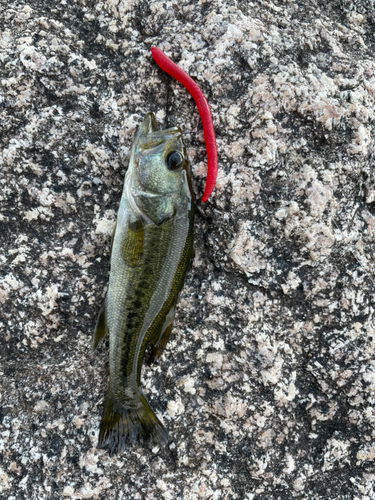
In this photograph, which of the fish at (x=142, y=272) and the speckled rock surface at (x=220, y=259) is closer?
the fish at (x=142, y=272)

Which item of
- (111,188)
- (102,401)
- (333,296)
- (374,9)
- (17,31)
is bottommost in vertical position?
(102,401)

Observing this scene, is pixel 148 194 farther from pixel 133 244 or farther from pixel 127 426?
pixel 127 426

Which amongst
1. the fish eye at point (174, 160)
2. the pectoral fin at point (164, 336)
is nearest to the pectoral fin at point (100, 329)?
the pectoral fin at point (164, 336)

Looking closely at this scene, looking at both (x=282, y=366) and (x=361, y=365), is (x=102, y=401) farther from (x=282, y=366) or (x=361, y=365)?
(x=361, y=365)

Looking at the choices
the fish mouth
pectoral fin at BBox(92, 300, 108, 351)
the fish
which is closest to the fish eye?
the fish

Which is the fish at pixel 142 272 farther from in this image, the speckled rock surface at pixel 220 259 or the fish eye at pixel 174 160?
the speckled rock surface at pixel 220 259

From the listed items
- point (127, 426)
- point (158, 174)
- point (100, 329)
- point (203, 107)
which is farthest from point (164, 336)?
point (203, 107)

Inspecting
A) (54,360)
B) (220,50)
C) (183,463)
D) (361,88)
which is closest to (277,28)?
(220,50)

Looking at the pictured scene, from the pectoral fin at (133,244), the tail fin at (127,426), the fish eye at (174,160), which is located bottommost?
the tail fin at (127,426)
